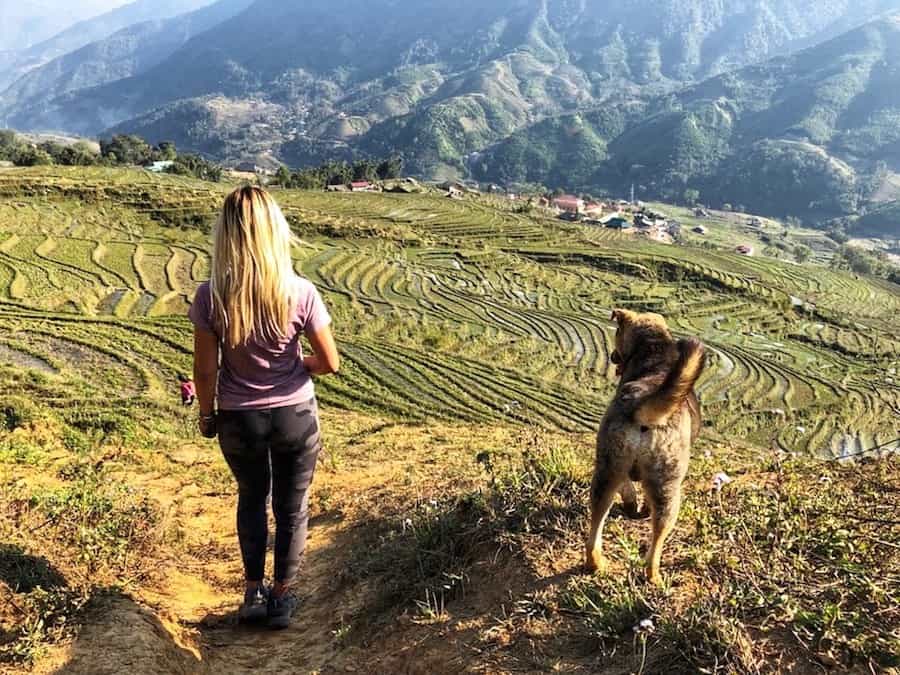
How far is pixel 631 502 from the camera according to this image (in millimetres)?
3822

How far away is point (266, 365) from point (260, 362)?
4 cm

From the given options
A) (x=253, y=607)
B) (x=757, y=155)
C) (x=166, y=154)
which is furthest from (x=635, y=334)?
(x=757, y=155)

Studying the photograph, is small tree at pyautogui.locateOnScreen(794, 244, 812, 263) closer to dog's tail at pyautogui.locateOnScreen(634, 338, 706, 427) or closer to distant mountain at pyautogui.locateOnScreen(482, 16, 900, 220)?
distant mountain at pyautogui.locateOnScreen(482, 16, 900, 220)

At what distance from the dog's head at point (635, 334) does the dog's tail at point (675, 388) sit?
485 millimetres

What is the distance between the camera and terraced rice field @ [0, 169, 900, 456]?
19.0m

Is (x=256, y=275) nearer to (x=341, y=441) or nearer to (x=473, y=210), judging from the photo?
(x=341, y=441)

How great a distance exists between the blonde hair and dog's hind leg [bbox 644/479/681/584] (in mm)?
2119

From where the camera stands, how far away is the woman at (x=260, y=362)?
307 centimetres

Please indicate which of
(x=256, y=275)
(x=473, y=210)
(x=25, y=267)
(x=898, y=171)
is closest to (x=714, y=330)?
(x=473, y=210)

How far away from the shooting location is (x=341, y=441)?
9.60 meters

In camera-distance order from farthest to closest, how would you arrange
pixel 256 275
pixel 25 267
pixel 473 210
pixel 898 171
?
pixel 898 171 < pixel 473 210 < pixel 25 267 < pixel 256 275

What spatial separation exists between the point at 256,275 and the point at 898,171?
7843 inches

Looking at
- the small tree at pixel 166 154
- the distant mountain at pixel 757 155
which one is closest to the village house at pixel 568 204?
the small tree at pixel 166 154

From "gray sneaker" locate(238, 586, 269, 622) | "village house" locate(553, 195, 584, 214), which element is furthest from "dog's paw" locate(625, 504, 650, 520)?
"village house" locate(553, 195, 584, 214)
